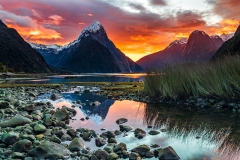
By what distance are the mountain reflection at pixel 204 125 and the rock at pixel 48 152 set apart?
4474 millimetres

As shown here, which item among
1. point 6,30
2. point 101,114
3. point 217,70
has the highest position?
point 6,30

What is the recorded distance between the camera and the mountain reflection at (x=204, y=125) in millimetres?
8700

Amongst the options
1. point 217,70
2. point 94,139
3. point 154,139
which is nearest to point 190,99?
point 217,70

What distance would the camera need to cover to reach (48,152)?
7.10 m

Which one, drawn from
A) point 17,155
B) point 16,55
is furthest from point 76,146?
point 16,55

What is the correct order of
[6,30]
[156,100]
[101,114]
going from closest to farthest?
[101,114], [156,100], [6,30]

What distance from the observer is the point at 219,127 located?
36.2 ft

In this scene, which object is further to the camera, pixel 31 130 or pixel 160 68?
pixel 160 68

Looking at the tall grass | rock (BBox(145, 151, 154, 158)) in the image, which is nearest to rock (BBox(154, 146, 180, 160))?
rock (BBox(145, 151, 154, 158))

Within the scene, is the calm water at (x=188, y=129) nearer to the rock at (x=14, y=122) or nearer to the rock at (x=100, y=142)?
the rock at (x=100, y=142)

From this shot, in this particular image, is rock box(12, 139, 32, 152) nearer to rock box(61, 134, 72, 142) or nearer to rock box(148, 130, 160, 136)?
rock box(61, 134, 72, 142)

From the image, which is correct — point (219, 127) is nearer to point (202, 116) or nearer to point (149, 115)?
point (202, 116)

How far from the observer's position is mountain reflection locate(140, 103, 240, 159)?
870 cm

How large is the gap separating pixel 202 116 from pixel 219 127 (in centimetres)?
274
